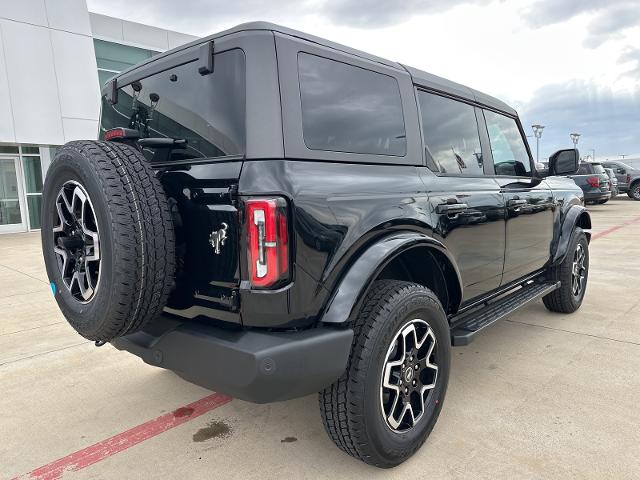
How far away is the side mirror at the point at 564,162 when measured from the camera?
3.90 metres

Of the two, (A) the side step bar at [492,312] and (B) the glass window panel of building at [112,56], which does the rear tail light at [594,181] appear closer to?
(A) the side step bar at [492,312]

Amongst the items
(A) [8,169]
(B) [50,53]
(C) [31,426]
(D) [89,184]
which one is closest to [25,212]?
(A) [8,169]

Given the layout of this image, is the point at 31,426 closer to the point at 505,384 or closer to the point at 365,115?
the point at 365,115

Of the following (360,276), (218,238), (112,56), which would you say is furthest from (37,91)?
(360,276)

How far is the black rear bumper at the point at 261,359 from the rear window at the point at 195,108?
76cm

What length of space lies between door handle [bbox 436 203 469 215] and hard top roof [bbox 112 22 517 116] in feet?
2.42

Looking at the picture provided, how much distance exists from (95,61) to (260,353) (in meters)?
16.2

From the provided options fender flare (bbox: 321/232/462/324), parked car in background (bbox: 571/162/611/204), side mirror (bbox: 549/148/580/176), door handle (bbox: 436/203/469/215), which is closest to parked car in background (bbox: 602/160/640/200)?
parked car in background (bbox: 571/162/611/204)

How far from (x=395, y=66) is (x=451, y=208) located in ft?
2.81

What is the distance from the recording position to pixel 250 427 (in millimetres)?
2623

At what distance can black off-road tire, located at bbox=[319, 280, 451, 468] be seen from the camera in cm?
200

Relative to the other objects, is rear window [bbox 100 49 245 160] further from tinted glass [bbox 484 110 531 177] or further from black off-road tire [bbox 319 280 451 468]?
tinted glass [bbox 484 110 531 177]

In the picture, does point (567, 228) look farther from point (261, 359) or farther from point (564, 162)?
point (261, 359)

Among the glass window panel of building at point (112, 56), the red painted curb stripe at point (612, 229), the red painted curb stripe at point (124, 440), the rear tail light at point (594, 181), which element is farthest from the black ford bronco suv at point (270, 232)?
A: the rear tail light at point (594, 181)
